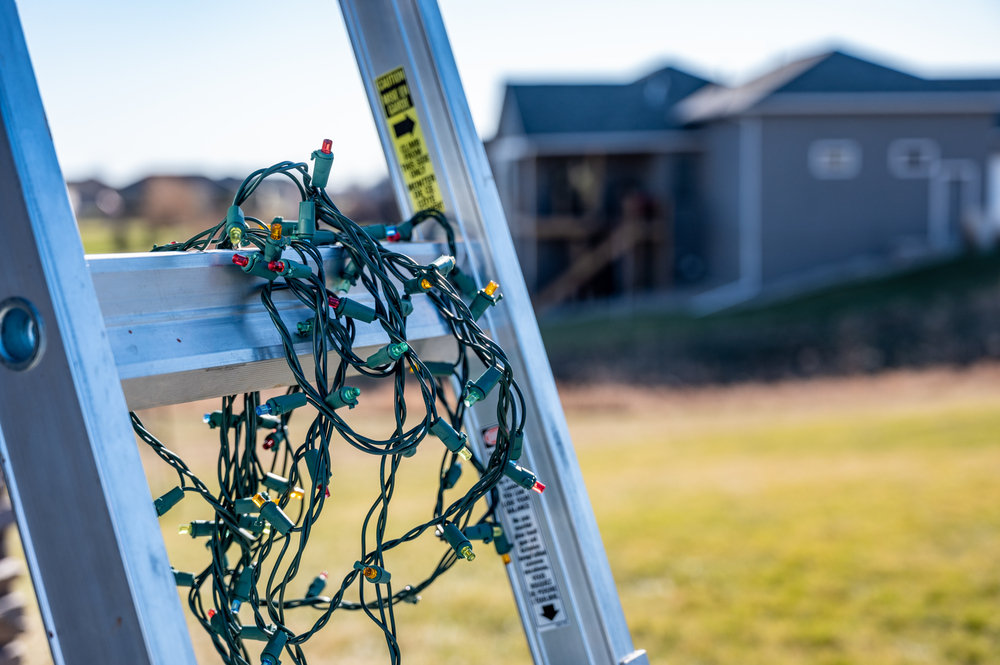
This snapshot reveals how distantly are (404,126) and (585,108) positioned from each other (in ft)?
69.4

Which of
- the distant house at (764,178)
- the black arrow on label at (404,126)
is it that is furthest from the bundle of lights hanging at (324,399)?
the distant house at (764,178)

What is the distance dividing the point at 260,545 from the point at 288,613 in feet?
11.6

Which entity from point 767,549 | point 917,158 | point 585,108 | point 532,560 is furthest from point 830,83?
point 532,560

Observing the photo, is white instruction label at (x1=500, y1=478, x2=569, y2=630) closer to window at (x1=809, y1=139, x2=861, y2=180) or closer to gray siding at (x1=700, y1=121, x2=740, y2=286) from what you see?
gray siding at (x1=700, y1=121, x2=740, y2=286)

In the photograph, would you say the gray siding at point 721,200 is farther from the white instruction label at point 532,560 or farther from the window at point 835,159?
the white instruction label at point 532,560

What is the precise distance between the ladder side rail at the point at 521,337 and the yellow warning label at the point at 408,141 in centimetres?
2

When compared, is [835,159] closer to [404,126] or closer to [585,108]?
[585,108]

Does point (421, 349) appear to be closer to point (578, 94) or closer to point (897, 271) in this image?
point (897, 271)

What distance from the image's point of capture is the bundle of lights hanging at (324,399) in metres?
0.91

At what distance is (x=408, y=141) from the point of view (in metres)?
1.23

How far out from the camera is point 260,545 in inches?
42.0

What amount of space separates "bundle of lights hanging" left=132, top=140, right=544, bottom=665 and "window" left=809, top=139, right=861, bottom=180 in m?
19.9

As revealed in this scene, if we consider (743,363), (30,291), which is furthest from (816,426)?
(30,291)

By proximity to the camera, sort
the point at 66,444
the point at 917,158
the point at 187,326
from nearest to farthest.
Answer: the point at 66,444, the point at 187,326, the point at 917,158
